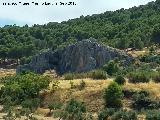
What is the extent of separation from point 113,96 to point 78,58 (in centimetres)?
4477

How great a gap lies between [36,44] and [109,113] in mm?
105867

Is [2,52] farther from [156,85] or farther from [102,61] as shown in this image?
[156,85]

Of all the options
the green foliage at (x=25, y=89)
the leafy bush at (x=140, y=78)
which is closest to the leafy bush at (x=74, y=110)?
the green foliage at (x=25, y=89)

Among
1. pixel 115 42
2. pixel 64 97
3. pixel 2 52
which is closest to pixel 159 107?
pixel 64 97

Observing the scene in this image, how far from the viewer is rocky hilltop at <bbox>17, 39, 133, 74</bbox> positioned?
104125 mm

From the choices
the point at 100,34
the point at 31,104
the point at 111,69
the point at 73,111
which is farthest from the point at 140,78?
the point at 100,34

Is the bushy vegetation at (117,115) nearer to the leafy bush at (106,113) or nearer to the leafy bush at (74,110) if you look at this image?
the leafy bush at (106,113)

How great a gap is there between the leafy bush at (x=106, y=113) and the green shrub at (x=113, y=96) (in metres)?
3.92

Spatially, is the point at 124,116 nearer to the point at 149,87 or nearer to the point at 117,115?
the point at 117,115

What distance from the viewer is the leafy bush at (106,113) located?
56.1 m

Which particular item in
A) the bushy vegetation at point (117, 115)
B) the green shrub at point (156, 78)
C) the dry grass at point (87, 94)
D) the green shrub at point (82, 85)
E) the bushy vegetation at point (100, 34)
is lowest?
the bushy vegetation at point (117, 115)

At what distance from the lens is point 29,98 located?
69.6 meters

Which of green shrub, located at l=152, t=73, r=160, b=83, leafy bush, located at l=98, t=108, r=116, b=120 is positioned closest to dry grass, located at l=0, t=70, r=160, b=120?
green shrub, located at l=152, t=73, r=160, b=83

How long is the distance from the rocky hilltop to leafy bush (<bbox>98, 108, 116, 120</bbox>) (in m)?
41.0
